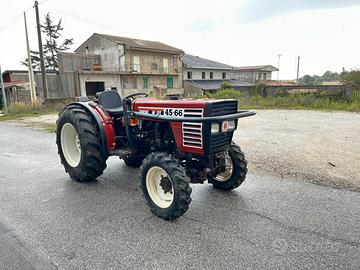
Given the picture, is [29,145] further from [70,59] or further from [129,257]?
[70,59]

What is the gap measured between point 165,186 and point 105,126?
135 cm

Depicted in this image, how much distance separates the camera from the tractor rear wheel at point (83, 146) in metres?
3.65

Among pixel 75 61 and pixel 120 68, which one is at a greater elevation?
pixel 75 61

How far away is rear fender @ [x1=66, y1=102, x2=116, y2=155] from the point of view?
3.66 metres

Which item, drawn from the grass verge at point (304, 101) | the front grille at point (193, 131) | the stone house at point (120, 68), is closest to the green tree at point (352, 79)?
the grass verge at point (304, 101)

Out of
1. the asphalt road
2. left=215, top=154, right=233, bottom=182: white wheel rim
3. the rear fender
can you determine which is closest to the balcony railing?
the rear fender

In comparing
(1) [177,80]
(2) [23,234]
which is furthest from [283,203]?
(1) [177,80]

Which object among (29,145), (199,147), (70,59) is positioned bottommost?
(29,145)

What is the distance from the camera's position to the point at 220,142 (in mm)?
2959

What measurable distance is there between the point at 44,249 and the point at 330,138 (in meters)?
6.66

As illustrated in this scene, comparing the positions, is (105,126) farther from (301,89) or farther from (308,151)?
(301,89)

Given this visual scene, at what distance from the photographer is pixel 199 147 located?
2.81m

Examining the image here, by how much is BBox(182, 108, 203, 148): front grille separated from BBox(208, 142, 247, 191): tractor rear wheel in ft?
2.14

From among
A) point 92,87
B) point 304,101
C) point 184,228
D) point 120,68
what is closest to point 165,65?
point 120,68
